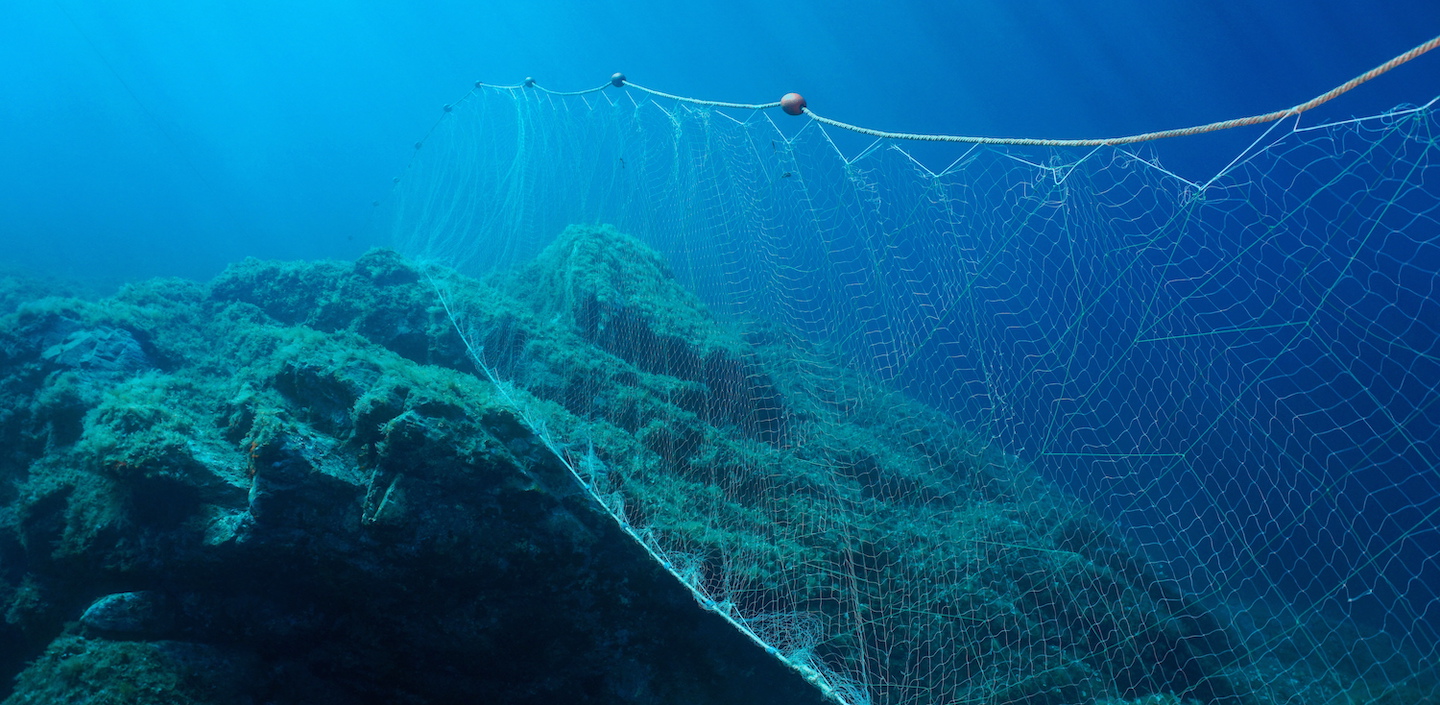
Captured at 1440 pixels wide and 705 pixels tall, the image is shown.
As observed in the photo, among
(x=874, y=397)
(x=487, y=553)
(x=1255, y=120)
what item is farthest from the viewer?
(x=874, y=397)

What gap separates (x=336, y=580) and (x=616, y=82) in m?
4.00

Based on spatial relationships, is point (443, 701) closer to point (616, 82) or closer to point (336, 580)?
point (336, 580)

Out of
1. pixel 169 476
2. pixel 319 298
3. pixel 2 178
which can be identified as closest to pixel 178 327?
pixel 319 298

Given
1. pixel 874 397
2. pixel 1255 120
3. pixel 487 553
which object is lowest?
pixel 487 553

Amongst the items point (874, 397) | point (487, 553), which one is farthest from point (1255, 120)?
point (874, 397)

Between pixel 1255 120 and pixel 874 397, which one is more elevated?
pixel 874 397

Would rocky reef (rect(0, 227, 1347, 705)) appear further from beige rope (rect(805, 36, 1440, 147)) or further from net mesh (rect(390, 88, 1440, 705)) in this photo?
beige rope (rect(805, 36, 1440, 147))

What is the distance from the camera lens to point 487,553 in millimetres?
3164

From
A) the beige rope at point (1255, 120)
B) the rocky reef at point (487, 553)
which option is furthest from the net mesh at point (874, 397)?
the beige rope at point (1255, 120)

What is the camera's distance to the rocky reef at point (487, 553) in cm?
300

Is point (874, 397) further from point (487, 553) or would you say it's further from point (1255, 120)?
point (487, 553)

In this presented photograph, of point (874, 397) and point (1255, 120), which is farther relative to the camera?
point (874, 397)

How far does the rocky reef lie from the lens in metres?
3.00

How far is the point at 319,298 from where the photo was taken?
680 centimetres
